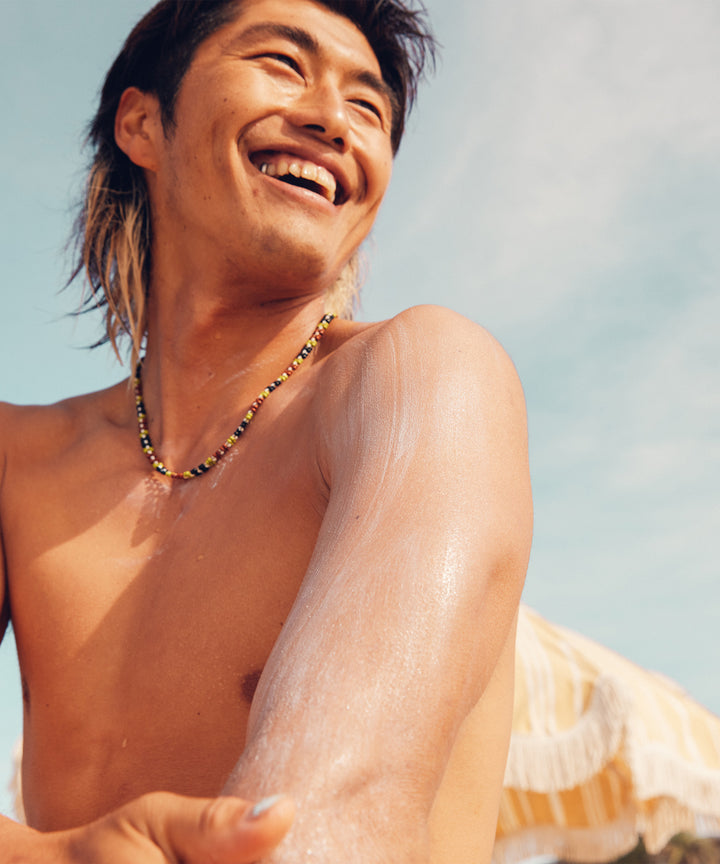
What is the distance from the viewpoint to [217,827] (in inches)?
31.9

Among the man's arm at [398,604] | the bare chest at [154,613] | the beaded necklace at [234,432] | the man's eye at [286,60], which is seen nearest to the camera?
the man's arm at [398,604]

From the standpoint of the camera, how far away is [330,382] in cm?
173

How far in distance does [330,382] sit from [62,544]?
27.8 inches

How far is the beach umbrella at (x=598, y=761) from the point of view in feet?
17.2

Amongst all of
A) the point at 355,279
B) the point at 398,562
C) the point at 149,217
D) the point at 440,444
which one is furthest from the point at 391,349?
the point at 355,279

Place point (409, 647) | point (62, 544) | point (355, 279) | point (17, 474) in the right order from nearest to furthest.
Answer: point (409, 647), point (62, 544), point (17, 474), point (355, 279)

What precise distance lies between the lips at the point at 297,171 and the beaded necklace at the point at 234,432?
0.30 metres

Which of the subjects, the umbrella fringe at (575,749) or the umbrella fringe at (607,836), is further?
the umbrella fringe at (607,836)

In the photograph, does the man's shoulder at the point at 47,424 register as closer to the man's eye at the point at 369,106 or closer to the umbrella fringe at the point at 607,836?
the man's eye at the point at 369,106

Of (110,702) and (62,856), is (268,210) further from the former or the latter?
(62,856)

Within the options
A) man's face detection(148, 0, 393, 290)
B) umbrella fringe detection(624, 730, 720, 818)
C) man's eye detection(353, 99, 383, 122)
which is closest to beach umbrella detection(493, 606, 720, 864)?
umbrella fringe detection(624, 730, 720, 818)

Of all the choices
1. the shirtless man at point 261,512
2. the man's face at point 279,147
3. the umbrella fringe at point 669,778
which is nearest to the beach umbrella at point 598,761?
the umbrella fringe at point 669,778

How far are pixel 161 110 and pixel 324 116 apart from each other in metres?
0.56

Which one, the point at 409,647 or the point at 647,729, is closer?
the point at 409,647
